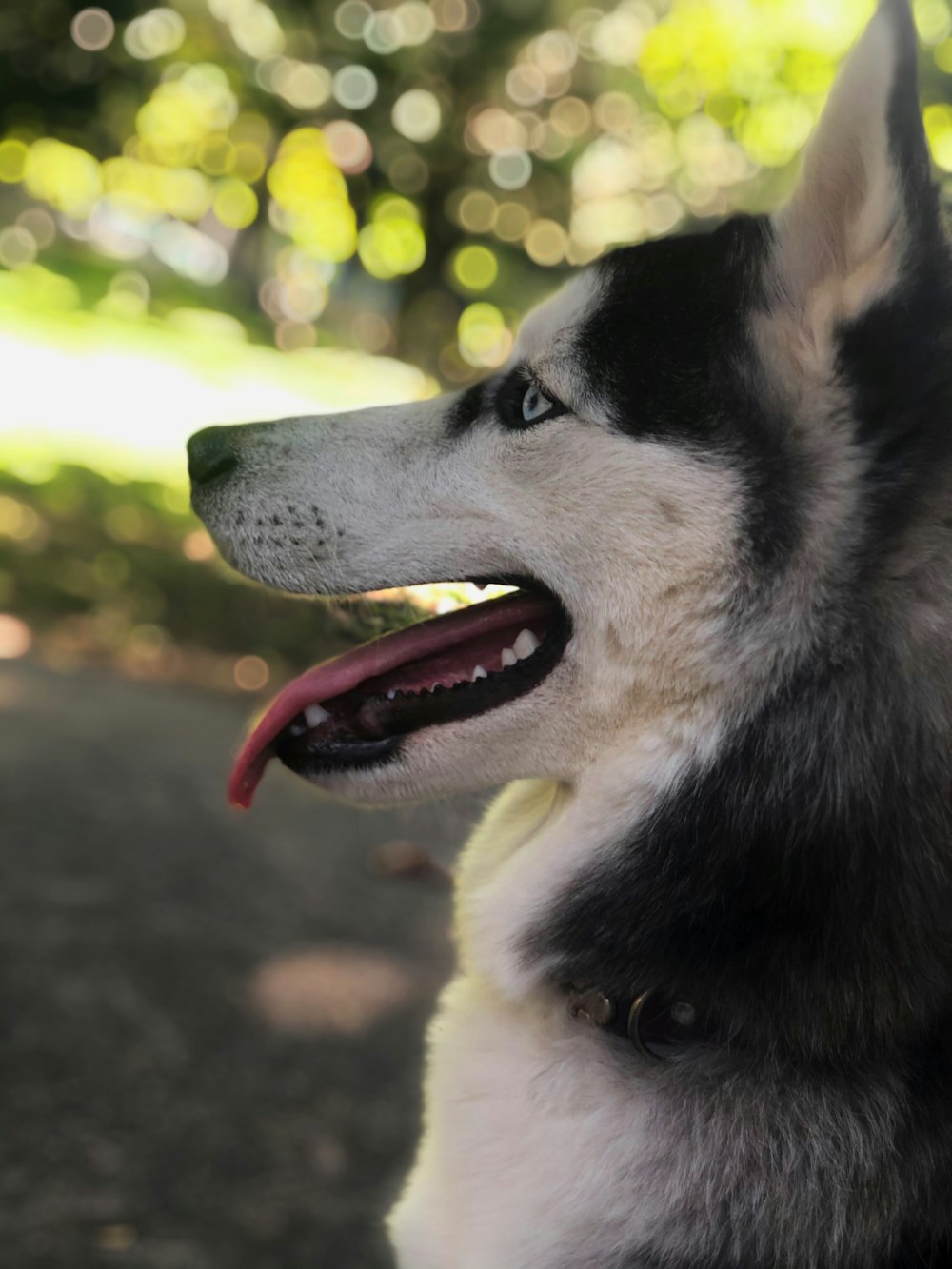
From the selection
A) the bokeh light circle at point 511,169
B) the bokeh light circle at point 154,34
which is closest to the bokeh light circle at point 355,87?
the bokeh light circle at point 511,169

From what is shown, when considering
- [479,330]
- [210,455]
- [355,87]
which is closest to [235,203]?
[355,87]

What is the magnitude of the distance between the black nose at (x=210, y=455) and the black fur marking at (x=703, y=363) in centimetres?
66

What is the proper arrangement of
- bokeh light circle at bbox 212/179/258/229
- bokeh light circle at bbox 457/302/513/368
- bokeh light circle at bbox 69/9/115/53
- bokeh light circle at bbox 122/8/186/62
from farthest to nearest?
1. bokeh light circle at bbox 212/179/258/229
2. bokeh light circle at bbox 122/8/186/62
3. bokeh light circle at bbox 457/302/513/368
4. bokeh light circle at bbox 69/9/115/53

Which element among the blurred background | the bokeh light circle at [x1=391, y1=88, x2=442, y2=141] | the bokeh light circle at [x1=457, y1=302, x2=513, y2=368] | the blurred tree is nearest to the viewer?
the blurred background

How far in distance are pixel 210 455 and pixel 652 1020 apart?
121 centimetres

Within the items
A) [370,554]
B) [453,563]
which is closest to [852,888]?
[453,563]

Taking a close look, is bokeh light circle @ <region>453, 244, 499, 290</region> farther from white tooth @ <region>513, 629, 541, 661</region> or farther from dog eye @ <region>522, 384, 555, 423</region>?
white tooth @ <region>513, 629, 541, 661</region>

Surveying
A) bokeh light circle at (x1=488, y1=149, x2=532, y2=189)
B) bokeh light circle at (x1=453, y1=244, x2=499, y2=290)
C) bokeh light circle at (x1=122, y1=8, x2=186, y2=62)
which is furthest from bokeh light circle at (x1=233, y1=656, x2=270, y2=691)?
bokeh light circle at (x1=122, y1=8, x2=186, y2=62)

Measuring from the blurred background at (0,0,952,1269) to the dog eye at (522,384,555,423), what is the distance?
1.21 ft

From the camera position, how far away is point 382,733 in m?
2.06

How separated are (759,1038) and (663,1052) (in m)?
0.16

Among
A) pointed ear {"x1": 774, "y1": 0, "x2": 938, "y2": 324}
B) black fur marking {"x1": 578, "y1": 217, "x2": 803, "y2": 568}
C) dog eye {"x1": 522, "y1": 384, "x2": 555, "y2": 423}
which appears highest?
pointed ear {"x1": 774, "y1": 0, "x2": 938, "y2": 324}

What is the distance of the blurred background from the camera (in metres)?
3.09

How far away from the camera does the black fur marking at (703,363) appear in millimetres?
1752
